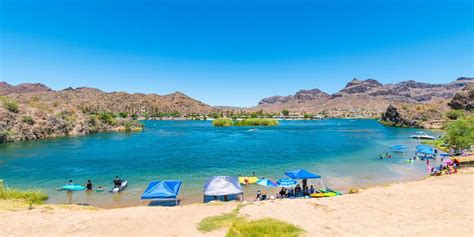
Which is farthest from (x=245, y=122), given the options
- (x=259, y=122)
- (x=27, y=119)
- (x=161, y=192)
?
(x=161, y=192)

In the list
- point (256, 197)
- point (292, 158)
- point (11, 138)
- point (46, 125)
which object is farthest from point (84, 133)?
point (256, 197)

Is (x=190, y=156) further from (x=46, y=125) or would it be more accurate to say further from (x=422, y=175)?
(x=46, y=125)

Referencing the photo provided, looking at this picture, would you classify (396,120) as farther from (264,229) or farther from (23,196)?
(23,196)

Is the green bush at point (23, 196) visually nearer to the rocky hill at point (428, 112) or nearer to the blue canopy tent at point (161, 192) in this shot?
the blue canopy tent at point (161, 192)

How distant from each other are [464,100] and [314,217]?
587 ft

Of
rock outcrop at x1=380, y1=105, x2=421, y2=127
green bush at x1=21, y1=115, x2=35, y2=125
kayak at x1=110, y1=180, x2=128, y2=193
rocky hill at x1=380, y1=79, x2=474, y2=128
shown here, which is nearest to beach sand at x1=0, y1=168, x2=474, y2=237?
kayak at x1=110, y1=180, x2=128, y2=193

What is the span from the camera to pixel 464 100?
14562 centimetres

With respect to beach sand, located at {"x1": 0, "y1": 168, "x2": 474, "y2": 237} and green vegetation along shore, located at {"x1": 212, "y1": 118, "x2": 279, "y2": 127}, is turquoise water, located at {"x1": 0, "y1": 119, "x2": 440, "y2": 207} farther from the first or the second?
green vegetation along shore, located at {"x1": 212, "y1": 118, "x2": 279, "y2": 127}

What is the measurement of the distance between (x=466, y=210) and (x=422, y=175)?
65.3 ft

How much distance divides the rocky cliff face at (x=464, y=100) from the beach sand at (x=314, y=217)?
161 metres

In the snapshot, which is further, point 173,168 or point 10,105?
point 10,105

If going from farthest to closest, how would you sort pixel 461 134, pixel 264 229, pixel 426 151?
pixel 426 151
pixel 461 134
pixel 264 229

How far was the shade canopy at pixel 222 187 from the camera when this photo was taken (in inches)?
888

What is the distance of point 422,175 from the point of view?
33.2 metres
